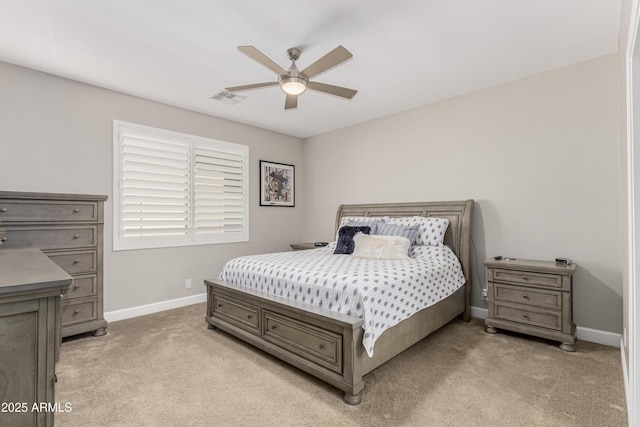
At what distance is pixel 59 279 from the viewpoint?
1109mm

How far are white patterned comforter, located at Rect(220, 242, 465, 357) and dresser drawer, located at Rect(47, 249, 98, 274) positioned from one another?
1246 mm

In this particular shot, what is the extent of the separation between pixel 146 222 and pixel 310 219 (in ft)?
8.67

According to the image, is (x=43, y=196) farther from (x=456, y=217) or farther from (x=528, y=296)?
(x=528, y=296)

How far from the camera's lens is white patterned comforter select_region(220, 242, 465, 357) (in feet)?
7.14

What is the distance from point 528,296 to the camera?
296 cm

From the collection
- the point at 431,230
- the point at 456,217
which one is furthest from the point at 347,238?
the point at 456,217

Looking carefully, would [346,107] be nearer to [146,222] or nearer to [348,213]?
[348,213]

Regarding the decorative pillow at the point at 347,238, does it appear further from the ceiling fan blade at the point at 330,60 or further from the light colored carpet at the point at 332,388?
the ceiling fan blade at the point at 330,60

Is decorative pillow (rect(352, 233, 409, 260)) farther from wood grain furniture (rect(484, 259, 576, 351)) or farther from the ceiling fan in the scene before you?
the ceiling fan

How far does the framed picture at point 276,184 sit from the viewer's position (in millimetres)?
5117

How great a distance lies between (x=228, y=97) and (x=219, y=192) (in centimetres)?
137

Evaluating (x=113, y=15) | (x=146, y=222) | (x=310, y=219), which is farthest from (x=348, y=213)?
(x=113, y=15)

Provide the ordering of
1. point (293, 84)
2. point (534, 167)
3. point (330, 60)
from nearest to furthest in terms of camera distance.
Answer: point (330, 60) < point (293, 84) < point (534, 167)

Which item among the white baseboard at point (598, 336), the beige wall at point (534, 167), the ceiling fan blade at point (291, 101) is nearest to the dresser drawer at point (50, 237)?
the ceiling fan blade at point (291, 101)
